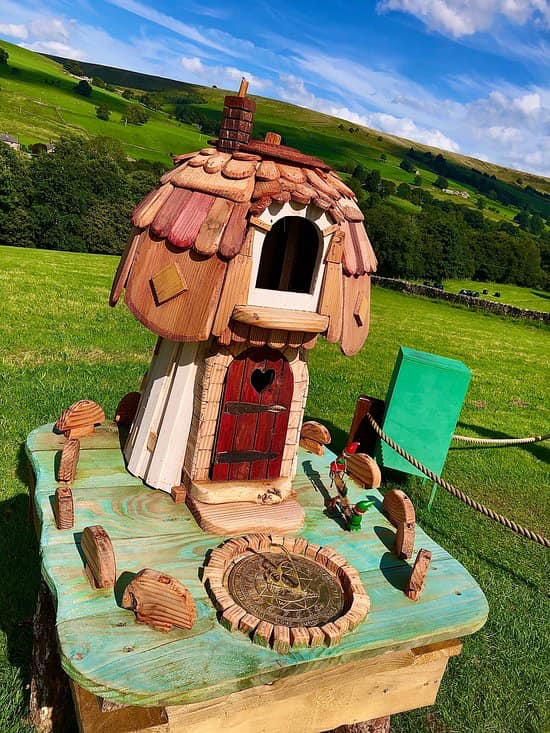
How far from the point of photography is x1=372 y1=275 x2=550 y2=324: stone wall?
85.5ft

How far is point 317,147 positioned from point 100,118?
1447 inches

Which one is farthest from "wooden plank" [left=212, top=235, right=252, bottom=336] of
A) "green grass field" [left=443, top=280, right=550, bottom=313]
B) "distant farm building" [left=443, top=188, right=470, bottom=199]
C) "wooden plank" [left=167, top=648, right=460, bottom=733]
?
"distant farm building" [left=443, top=188, right=470, bottom=199]

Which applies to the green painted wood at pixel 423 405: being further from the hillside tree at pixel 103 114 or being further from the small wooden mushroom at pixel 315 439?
the hillside tree at pixel 103 114

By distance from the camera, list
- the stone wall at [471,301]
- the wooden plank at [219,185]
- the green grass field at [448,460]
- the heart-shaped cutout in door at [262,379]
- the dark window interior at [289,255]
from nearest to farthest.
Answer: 1. the wooden plank at [219,185]
2. the heart-shaped cutout in door at [262,379]
3. the green grass field at [448,460]
4. the dark window interior at [289,255]
5. the stone wall at [471,301]

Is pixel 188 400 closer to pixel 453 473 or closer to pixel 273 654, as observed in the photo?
pixel 273 654

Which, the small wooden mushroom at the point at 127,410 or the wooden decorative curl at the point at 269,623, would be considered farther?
the small wooden mushroom at the point at 127,410

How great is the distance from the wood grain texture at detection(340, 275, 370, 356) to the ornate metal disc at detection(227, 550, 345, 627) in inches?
59.8

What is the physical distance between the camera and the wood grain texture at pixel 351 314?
13.0 ft

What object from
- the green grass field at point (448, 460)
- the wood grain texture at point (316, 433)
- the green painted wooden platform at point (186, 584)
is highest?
the wood grain texture at point (316, 433)

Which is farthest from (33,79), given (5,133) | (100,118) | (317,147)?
(317,147)

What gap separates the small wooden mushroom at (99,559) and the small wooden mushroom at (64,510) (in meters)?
0.39

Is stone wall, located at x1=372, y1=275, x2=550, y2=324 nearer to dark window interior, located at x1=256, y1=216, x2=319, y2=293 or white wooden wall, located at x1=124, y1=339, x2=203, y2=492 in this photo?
dark window interior, located at x1=256, y1=216, x2=319, y2=293

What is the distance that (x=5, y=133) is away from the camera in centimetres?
5881

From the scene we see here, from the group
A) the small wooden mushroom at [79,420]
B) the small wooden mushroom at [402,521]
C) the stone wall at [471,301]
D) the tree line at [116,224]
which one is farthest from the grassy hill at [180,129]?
the small wooden mushroom at [402,521]
